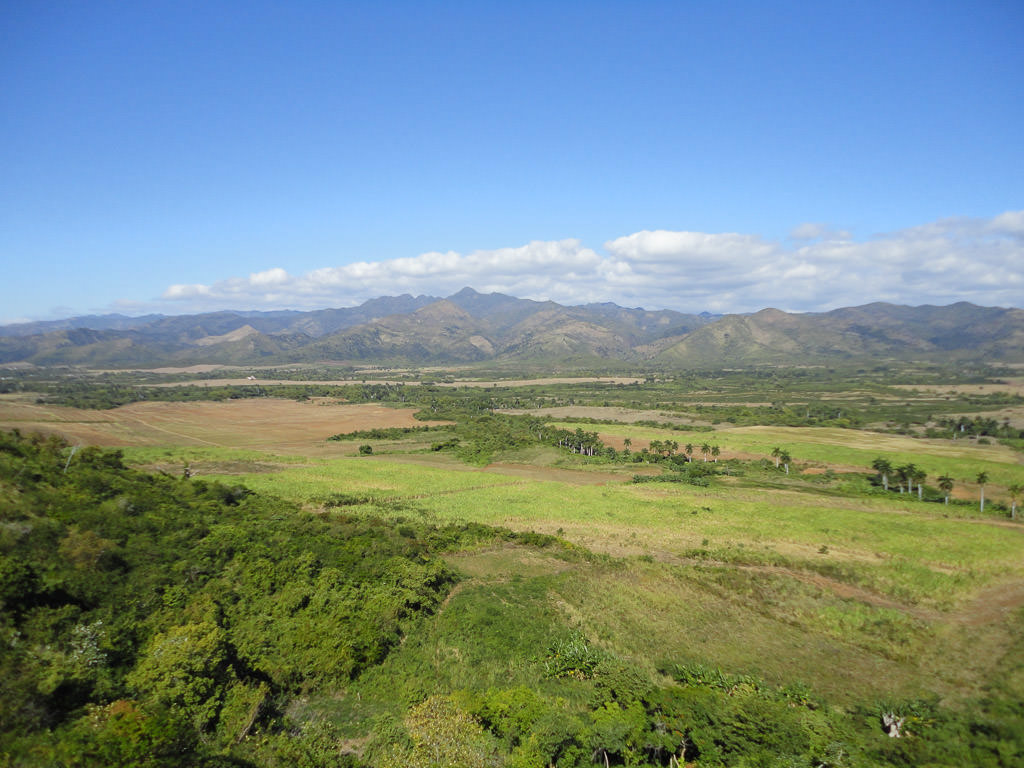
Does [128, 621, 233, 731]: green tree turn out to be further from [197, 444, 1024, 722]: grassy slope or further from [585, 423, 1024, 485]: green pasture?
[585, 423, 1024, 485]: green pasture

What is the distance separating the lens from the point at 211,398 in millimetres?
188000

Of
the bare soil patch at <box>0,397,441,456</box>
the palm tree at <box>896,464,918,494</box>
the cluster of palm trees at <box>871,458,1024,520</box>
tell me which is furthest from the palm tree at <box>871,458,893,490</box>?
the bare soil patch at <box>0,397,441,456</box>

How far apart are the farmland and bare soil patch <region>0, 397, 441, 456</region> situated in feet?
4.67

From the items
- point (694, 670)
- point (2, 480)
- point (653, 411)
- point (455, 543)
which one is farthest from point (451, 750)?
point (653, 411)

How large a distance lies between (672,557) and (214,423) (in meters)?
129

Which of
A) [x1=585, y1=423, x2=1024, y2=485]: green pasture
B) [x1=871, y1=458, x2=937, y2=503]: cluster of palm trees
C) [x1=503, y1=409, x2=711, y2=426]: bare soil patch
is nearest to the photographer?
[x1=871, y1=458, x2=937, y2=503]: cluster of palm trees

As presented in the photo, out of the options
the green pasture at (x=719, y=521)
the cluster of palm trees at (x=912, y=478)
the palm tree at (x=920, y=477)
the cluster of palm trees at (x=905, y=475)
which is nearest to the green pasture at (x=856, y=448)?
the palm tree at (x=920, y=477)

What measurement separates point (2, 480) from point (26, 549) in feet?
44.9

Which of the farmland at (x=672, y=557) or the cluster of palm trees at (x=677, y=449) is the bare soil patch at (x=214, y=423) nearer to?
the farmland at (x=672, y=557)

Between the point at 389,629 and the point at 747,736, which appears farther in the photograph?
the point at 389,629

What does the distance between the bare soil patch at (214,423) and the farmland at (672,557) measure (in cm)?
142

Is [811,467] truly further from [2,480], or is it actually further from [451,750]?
[2,480]

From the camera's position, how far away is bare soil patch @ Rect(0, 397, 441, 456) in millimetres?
106188

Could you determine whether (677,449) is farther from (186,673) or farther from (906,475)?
(186,673)
